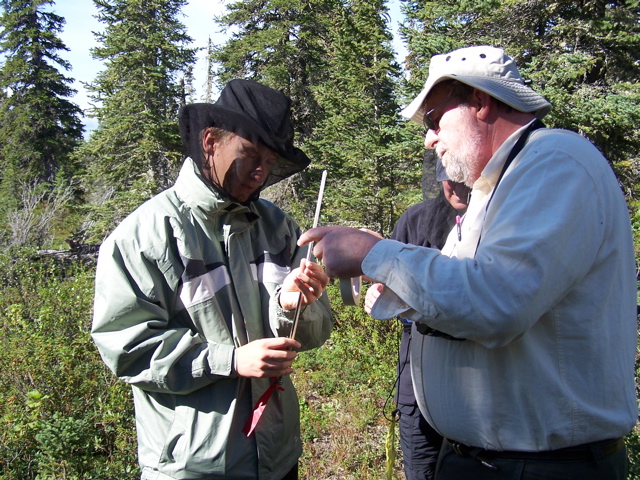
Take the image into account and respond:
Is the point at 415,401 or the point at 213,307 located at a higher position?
the point at 213,307

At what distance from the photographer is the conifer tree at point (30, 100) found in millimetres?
25688

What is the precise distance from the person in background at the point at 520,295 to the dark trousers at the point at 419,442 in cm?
144

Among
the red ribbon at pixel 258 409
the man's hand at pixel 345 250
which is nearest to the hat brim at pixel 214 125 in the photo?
the man's hand at pixel 345 250

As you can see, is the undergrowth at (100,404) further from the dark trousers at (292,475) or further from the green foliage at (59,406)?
the dark trousers at (292,475)

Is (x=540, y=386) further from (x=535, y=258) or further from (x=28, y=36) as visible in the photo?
(x=28, y=36)

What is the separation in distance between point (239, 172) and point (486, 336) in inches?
48.0

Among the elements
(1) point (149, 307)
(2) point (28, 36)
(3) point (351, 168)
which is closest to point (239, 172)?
(1) point (149, 307)

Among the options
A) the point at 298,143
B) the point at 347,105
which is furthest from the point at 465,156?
the point at 298,143

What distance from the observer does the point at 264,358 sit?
1.85 metres

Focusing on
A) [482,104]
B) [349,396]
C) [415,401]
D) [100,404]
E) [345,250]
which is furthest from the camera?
[349,396]

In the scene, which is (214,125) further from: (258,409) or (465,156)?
(258,409)

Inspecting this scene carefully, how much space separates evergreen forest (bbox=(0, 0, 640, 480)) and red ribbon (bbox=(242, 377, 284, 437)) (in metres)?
0.90

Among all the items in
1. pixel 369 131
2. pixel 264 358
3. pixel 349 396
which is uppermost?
pixel 369 131

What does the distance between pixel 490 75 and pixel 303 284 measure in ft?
3.40
